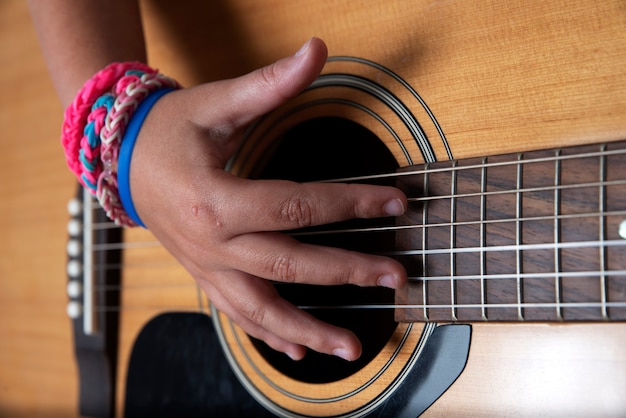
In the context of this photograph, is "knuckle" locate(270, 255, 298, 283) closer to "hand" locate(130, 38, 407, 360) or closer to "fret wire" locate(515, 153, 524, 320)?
"hand" locate(130, 38, 407, 360)

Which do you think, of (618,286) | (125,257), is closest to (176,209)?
(125,257)

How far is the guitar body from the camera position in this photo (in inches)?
20.8

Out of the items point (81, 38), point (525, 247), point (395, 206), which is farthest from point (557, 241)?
point (81, 38)

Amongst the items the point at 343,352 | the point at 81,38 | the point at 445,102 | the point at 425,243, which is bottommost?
the point at 343,352

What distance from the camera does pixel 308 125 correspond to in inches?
29.1

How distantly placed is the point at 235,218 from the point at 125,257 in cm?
38

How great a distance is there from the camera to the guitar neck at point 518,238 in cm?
49

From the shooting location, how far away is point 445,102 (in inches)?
23.9

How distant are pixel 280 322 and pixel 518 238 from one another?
0.26 meters

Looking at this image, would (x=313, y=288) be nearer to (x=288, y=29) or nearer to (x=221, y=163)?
(x=221, y=163)

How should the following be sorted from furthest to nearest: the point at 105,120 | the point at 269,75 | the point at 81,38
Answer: the point at 81,38
the point at 105,120
the point at 269,75

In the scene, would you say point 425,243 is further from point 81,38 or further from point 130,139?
point 81,38

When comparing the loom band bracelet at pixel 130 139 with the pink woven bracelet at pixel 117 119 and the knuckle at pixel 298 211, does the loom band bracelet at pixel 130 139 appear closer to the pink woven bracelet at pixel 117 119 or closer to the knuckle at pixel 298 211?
the pink woven bracelet at pixel 117 119

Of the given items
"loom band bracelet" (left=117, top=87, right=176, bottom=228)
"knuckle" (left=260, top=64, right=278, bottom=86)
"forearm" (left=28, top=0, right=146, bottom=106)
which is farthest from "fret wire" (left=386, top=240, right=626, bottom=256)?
"forearm" (left=28, top=0, right=146, bottom=106)
